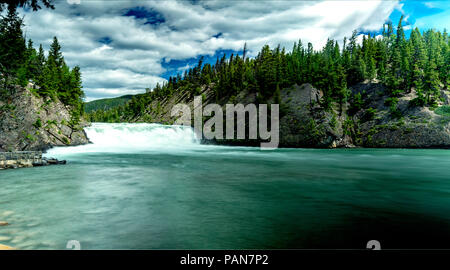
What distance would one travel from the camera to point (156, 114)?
136m

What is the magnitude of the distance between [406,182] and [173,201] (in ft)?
51.4

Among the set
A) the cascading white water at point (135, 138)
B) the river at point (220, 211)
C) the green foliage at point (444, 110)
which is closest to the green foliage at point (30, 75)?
the cascading white water at point (135, 138)

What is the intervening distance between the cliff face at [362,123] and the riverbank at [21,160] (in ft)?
150

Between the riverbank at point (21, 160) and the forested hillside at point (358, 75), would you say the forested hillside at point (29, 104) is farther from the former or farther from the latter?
the forested hillside at point (358, 75)

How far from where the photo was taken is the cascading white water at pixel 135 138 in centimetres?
4447

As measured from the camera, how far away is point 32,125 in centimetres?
3656

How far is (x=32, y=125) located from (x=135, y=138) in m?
19.8

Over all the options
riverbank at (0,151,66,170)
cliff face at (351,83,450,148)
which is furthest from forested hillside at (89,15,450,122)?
riverbank at (0,151,66,170)

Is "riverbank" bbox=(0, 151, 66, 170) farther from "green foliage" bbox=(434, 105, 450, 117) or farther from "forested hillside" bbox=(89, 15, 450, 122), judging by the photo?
"green foliage" bbox=(434, 105, 450, 117)

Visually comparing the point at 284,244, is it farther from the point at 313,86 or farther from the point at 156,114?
the point at 156,114

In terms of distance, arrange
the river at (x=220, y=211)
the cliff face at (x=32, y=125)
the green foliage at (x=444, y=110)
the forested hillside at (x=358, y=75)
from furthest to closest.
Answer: the forested hillside at (x=358, y=75) < the green foliage at (x=444, y=110) < the cliff face at (x=32, y=125) < the river at (x=220, y=211)

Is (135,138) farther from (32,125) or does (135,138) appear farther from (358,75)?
(358,75)

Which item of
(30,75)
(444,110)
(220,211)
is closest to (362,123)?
(444,110)
